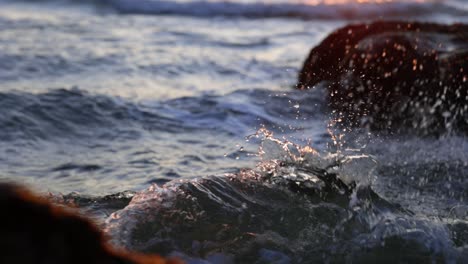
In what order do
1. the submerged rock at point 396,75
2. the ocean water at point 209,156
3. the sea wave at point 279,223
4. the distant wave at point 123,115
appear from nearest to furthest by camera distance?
the sea wave at point 279,223
the ocean water at point 209,156
the distant wave at point 123,115
the submerged rock at point 396,75

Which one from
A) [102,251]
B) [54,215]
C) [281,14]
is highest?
[54,215]

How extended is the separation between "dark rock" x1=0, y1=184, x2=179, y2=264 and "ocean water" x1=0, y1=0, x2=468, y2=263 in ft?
6.80

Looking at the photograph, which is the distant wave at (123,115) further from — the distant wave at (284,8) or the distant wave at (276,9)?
the distant wave at (276,9)

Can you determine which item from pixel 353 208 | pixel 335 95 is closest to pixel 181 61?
pixel 335 95

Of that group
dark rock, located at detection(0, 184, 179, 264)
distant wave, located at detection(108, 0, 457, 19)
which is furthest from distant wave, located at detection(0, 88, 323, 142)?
distant wave, located at detection(108, 0, 457, 19)

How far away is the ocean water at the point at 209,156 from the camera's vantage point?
3846mm

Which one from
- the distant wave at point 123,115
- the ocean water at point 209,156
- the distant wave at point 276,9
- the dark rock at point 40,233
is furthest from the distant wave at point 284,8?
the dark rock at point 40,233

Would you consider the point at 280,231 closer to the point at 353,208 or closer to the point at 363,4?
the point at 353,208

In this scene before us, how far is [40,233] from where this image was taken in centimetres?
139

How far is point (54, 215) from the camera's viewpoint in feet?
4.72

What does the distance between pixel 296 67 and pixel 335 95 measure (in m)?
2.99

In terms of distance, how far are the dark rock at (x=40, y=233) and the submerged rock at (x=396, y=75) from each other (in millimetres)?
5119

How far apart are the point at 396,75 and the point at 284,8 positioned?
11.4 m

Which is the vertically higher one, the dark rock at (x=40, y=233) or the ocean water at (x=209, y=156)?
the dark rock at (x=40, y=233)
